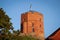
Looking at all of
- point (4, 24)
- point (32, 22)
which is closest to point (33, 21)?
point (32, 22)

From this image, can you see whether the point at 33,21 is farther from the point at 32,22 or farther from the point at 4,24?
the point at 4,24

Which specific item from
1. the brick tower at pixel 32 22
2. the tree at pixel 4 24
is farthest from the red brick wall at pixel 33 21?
the tree at pixel 4 24

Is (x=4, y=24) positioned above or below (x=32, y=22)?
above

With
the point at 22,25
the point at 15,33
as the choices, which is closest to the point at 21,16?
the point at 22,25

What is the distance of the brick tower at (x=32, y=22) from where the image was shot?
56344 mm

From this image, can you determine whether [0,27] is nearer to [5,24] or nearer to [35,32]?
[5,24]

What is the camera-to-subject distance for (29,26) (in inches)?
2233

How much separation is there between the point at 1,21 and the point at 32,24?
31.9 metres

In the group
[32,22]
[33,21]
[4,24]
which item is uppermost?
[4,24]

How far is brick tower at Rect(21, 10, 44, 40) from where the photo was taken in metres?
56.3

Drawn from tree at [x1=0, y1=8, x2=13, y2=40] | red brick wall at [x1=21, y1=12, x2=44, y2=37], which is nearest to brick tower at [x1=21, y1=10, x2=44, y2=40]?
red brick wall at [x1=21, y1=12, x2=44, y2=37]

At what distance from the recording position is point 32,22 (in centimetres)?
5669

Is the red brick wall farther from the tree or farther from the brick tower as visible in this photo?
the tree

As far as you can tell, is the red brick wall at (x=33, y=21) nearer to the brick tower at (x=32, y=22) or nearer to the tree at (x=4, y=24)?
the brick tower at (x=32, y=22)
